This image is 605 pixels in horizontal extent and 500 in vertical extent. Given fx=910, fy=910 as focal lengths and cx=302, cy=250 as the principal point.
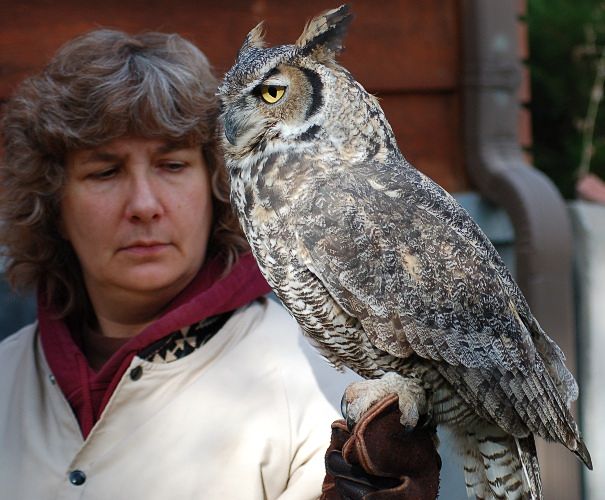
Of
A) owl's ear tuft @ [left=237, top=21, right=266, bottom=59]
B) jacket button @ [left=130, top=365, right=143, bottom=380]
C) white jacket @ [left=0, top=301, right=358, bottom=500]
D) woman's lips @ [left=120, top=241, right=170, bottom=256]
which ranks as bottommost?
white jacket @ [left=0, top=301, right=358, bottom=500]

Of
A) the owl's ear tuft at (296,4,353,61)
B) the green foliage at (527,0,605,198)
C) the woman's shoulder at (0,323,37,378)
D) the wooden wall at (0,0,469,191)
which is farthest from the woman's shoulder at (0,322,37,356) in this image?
the green foliage at (527,0,605,198)

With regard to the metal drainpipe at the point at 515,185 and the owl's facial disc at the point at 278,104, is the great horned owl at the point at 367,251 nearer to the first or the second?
the owl's facial disc at the point at 278,104

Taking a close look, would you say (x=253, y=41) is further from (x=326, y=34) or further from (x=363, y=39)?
(x=363, y=39)

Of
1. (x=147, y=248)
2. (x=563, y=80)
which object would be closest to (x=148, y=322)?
(x=147, y=248)

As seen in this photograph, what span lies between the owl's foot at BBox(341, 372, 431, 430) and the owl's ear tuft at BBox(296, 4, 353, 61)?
21.3 inches

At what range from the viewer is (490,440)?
5.24 ft

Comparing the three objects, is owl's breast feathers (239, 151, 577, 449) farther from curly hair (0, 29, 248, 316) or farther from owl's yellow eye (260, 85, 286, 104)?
curly hair (0, 29, 248, 316)

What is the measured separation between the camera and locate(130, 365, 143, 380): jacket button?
185 cm

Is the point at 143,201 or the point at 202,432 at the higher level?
the point at 143,201

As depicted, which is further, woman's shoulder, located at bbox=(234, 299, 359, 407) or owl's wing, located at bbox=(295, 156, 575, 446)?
woman's shoulder, located at bbox=(234, 299, 359, 407)

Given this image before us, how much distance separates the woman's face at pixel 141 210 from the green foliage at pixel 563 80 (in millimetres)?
2994

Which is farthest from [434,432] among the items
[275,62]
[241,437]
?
[275,62]

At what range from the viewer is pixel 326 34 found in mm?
1450

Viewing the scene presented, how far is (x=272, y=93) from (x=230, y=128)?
0.30 feet
